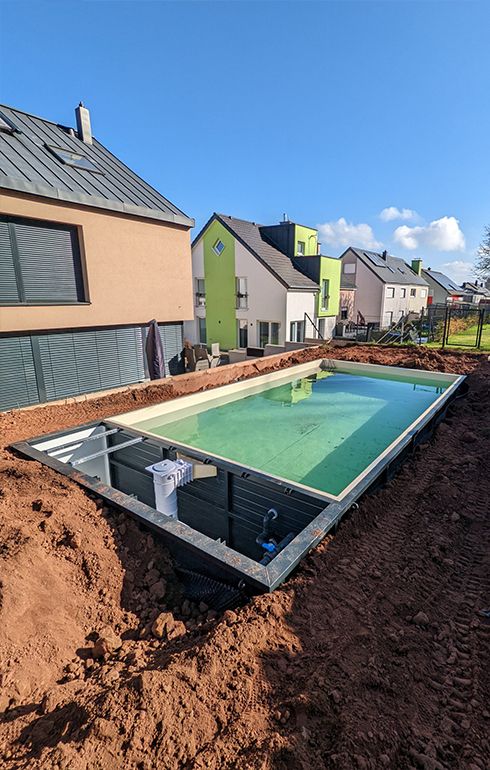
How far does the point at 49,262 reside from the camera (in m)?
9.62

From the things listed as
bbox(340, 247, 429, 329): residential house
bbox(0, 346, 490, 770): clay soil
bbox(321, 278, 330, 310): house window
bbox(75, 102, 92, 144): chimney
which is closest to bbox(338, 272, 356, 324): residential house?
bbox(340, 247, 429, 329): residential house

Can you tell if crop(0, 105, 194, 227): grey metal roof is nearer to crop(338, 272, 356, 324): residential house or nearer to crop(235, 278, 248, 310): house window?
crop(235, 278, 248, 310): house window

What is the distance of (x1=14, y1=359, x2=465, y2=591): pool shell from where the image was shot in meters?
3.46

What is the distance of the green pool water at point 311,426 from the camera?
7.39 m

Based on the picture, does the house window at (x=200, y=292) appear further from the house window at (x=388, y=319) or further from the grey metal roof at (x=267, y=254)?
the house window at (x=388, y=319)

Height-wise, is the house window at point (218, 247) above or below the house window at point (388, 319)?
above

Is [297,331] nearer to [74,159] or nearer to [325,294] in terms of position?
[325,294]

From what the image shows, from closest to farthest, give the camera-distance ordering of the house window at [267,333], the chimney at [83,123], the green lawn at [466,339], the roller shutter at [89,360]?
the roller shutter at [89,360]
the chimney at [83,123]
the green lawn at [466,339]
the house window at [267,333]

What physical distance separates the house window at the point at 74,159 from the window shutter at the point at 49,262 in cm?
243

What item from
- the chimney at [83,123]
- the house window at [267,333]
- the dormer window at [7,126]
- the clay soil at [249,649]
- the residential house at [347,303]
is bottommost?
the clay soil at [249,649]

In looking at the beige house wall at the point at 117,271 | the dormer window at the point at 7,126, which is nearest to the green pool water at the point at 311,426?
the beige house wall at the point at 117,271

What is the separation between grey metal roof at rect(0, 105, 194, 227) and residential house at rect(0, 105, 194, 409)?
0.11 feet

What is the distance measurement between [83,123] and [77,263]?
611 centimetres

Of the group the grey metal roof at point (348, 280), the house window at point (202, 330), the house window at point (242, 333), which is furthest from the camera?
the grey metal roof at point (348, 280)
